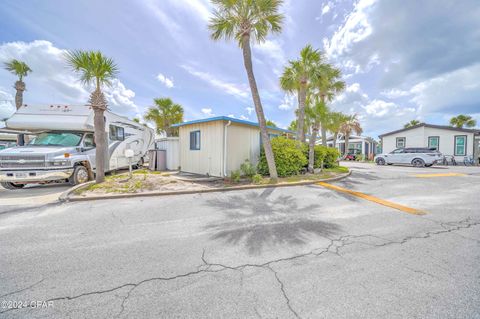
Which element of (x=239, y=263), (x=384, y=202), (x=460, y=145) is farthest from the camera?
(x=460, y=145)

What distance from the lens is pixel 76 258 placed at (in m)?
2.53

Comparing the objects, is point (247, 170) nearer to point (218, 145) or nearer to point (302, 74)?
point (218, 145)

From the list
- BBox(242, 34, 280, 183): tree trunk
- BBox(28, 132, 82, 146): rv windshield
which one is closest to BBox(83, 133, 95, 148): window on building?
BBox(28, 132, 82, 146): rv windshield

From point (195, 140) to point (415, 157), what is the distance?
18666 mm

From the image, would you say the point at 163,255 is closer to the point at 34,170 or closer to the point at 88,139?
the point at 34,170

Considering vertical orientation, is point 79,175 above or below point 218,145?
below

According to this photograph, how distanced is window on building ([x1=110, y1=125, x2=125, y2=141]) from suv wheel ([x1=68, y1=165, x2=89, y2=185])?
2.31 m

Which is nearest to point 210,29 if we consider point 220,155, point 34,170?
point 220,155

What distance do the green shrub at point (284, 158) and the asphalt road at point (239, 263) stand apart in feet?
14.7

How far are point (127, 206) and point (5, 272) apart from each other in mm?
2566

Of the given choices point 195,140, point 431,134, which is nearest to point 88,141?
point 195,140

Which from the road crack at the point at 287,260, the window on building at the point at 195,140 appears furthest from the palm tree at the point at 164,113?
the road crack at the point at 287,260

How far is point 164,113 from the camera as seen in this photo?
20.3 meters

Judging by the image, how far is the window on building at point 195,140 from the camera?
9883 mm
